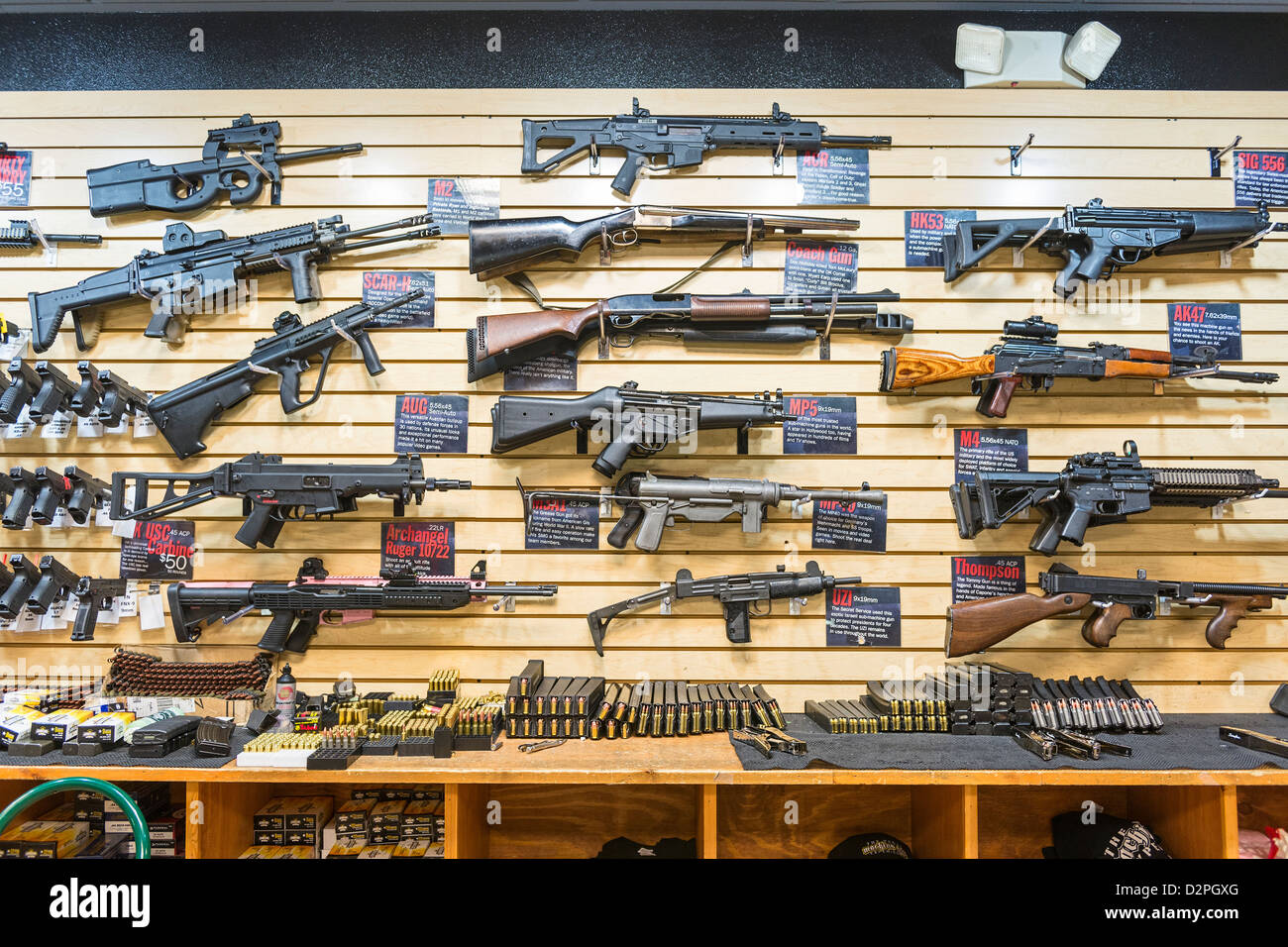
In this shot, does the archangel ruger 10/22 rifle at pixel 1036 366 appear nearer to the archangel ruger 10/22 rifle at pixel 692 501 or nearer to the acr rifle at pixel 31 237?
the archangel ruger 10/22 rifle at pixel 692 501

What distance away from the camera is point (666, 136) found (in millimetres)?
3504

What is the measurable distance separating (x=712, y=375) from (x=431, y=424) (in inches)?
59.9

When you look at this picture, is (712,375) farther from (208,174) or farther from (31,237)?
(31,237)

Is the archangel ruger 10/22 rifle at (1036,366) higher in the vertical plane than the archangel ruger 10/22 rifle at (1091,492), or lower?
higher

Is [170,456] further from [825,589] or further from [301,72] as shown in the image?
[825,589]

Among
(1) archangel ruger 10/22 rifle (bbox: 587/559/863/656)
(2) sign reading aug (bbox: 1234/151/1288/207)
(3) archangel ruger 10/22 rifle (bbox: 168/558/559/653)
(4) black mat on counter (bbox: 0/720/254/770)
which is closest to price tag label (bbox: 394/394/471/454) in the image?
(3) archangel ruger 10/22 rifle (bbox: 168/558/559/653)

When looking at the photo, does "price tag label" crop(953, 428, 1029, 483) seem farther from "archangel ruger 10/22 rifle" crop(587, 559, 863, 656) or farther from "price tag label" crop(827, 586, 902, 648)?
"archangel ruger 10/22 rifle" crop(587, 559, 863, 656)

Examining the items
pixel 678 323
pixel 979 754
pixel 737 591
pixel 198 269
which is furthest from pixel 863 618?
pixel 198 269

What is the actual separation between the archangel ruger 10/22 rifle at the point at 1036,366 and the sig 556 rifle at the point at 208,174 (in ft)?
10.5

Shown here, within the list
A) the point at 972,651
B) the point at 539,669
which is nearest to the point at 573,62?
the point at 539,669

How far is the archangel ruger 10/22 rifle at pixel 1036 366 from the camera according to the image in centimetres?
329

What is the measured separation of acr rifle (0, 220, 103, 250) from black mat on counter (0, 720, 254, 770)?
2642mm

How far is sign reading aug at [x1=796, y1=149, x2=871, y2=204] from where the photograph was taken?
3535 mm

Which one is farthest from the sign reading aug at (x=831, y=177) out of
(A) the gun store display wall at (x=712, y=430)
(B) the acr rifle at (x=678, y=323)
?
(B) the acr rifle at (x=678, y=323)
